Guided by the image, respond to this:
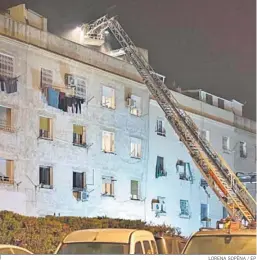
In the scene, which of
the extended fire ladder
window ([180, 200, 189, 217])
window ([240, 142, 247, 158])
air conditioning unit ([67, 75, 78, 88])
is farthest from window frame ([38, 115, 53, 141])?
window ([240, 142, 247, 158])

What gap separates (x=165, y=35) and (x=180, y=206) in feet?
4.37

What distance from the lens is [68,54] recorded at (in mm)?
5379

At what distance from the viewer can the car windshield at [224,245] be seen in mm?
4645

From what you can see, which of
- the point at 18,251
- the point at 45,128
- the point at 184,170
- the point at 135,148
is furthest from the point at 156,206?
the point at 18,251

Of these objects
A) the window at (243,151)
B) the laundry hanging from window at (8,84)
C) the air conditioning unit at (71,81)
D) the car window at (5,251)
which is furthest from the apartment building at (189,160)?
the car window at (5,251)

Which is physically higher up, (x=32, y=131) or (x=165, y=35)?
(x=165, y=35)

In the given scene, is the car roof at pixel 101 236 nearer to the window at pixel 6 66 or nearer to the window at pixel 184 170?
the window at pixel 184 170

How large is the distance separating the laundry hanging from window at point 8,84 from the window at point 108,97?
0.71 metres

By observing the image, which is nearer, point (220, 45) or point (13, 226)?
point (13, 226)

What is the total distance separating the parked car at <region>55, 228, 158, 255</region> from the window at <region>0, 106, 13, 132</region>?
946 mm

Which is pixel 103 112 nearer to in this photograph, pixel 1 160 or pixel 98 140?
pixel 98 140

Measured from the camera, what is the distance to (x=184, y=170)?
5324mm

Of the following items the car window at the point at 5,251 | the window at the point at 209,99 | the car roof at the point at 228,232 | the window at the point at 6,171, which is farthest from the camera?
the window at the point at 209,99

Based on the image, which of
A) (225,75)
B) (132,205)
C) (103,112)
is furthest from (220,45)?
(132,205)
